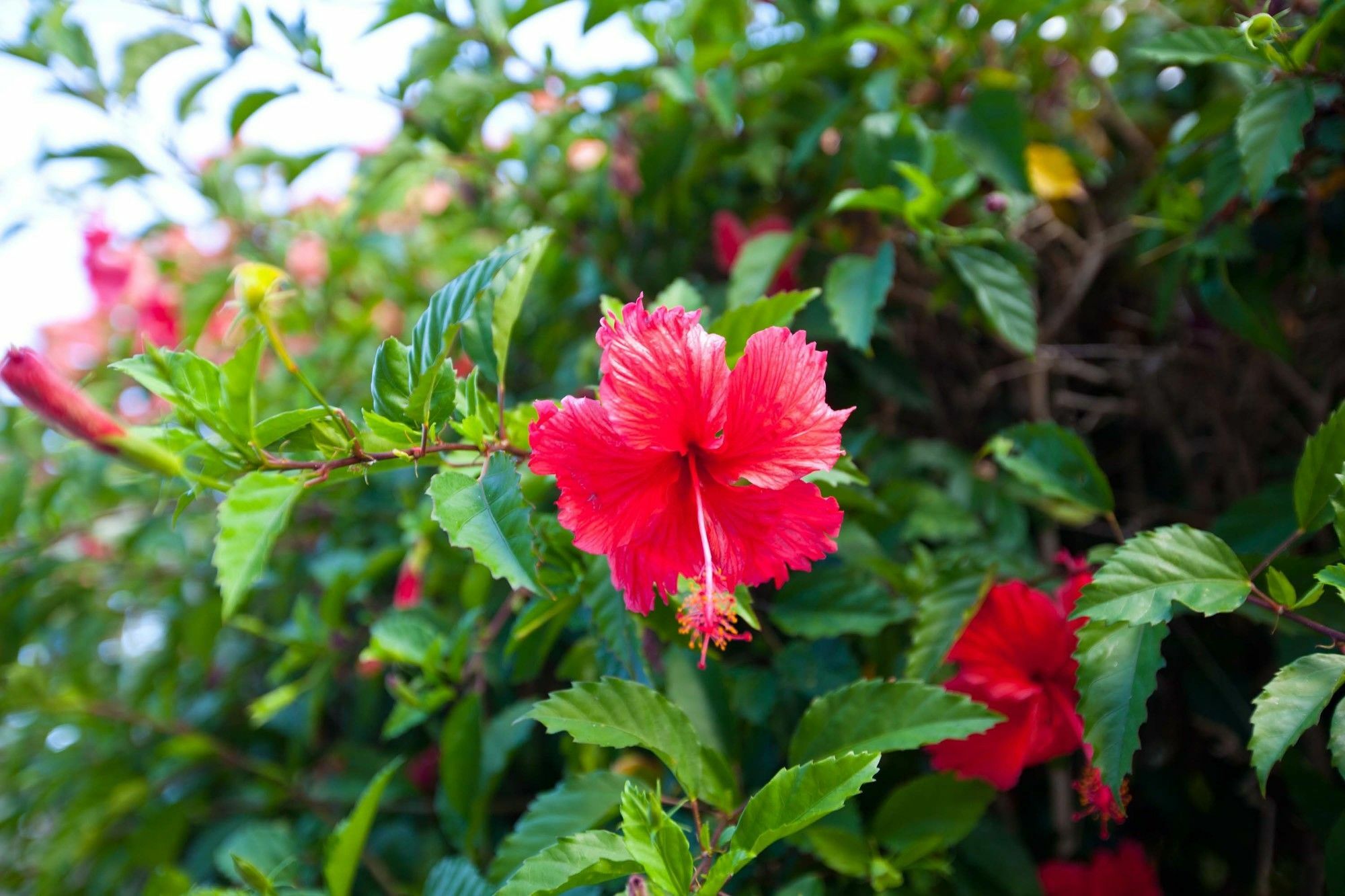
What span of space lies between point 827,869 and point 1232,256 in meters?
0.74

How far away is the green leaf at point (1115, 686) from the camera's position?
0.60m

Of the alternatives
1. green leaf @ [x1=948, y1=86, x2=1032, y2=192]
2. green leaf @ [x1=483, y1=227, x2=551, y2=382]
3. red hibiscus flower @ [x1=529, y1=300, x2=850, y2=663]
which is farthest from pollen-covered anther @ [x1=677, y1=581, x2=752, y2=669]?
green leaf @ [x1=948, y1=86, x2=1032, y2=192]

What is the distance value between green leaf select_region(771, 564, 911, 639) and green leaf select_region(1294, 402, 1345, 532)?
0.31m

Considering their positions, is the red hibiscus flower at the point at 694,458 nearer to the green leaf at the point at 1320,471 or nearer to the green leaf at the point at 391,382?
the green leaf at the point at 391,382

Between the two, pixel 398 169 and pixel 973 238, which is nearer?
pixel 973 238

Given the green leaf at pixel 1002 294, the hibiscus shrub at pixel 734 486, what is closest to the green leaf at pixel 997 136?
the hibiscus shrub at pixel 734 486

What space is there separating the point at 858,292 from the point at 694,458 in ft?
1.18

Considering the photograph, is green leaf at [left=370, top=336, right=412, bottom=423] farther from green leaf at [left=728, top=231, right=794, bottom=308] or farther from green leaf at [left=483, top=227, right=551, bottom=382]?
green leaf at [left=728, top=231, right=794, bottom=308]

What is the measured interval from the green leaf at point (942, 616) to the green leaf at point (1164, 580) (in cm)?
13

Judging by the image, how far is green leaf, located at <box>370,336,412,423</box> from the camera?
2.01 feet

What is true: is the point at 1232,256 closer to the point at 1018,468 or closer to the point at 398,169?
the point at 1018,468

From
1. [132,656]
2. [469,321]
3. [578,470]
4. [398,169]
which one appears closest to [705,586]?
[578,470]

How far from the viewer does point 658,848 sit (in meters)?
0.56

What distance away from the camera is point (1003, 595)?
76 centimetres
